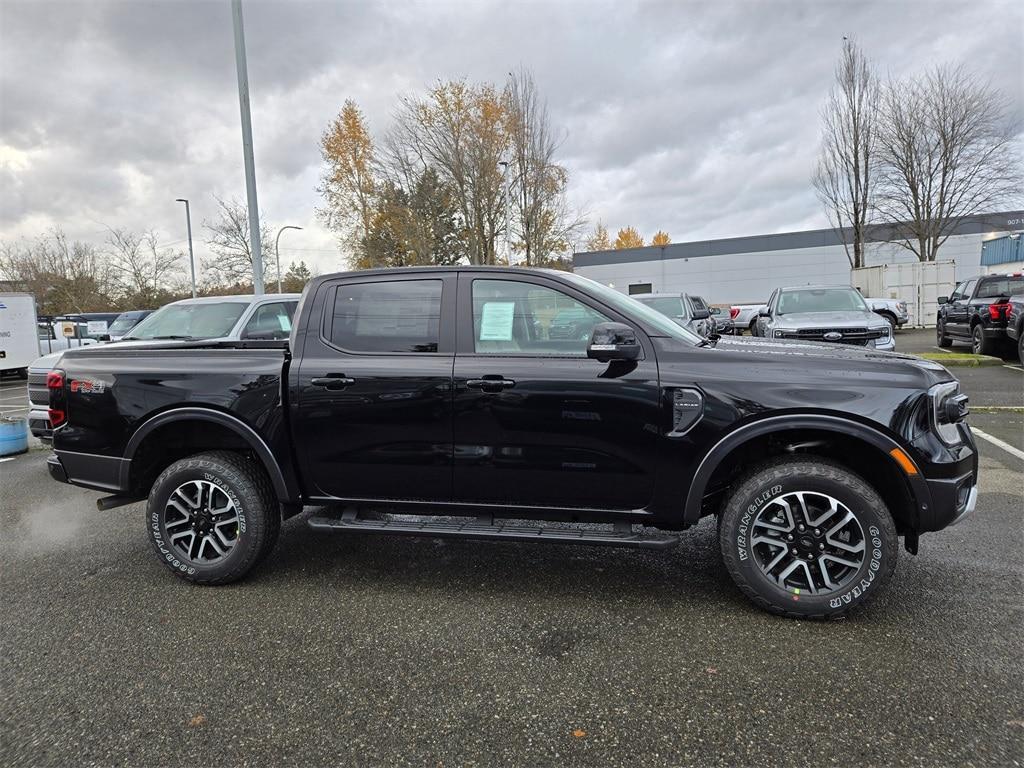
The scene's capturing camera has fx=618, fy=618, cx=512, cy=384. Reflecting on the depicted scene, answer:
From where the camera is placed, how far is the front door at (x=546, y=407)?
315 cm

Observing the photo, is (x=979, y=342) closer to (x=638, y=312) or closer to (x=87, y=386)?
(x=638, y=312)

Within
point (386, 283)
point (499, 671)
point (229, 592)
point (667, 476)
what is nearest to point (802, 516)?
point (667, 476)

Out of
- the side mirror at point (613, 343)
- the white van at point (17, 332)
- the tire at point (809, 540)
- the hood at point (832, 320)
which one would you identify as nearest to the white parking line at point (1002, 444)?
the hood at point (832, 320)

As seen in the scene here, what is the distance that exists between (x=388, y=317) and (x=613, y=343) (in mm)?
1348

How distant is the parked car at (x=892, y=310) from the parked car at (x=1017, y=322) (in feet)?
27.9

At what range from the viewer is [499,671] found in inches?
106

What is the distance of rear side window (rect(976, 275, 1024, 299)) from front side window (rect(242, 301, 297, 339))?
14.2m

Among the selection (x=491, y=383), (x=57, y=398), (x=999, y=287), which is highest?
(x=999, y=287)

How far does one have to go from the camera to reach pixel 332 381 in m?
3.46

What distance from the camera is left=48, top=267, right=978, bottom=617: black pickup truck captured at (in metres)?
3.00

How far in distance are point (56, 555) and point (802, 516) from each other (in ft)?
15.5

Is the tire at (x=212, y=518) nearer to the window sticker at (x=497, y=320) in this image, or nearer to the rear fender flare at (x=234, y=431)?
the rear fender flare at (x=234, y=431)

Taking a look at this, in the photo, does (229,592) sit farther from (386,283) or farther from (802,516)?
(802,516)

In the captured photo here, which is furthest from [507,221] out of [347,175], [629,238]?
[629,238]
